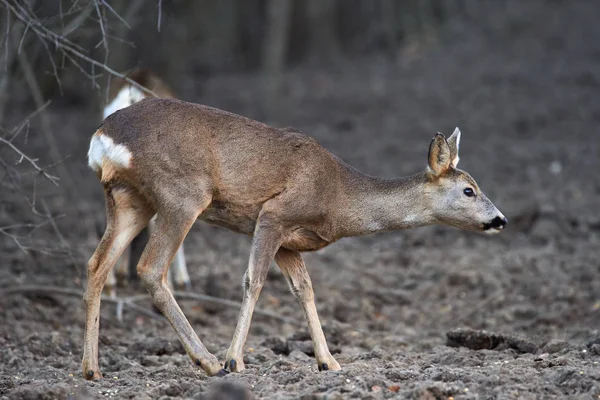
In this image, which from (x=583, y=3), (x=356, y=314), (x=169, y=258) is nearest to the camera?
(x=169, y=258)

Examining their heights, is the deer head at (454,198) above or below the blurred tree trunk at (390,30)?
below

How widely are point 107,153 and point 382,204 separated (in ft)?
6.94

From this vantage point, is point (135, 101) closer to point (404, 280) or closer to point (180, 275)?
point (180, 275)

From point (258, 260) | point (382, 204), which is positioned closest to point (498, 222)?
point (382, 204)

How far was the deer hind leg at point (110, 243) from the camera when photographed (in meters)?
6.78

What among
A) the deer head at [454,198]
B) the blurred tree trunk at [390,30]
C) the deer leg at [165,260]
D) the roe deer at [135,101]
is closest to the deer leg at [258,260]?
the deer leg at [165,260]

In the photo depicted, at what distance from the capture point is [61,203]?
1364 cm

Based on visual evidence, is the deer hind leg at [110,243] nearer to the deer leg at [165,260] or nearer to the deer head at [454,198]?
the deer leg at [165,260]

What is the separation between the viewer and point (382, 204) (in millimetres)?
7438

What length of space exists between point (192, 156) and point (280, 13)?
15.4 metres

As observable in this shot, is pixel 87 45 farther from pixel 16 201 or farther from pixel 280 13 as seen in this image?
pixel 16 201

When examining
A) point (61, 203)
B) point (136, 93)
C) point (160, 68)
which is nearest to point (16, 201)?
point (61, 203)

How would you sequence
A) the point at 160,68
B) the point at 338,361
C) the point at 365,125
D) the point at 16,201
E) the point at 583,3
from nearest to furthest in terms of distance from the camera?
the point at 338,361, the point at 16,201, the point at 365,125, the point at 160,68, the point at 583,3

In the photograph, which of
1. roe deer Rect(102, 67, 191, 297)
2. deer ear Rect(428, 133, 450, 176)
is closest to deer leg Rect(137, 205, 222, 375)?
deer ear Rect(428, 133, 450, 176)
